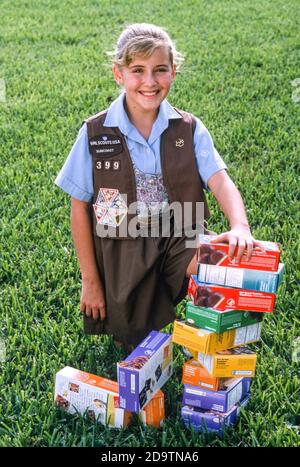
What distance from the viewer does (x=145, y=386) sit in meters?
2.41

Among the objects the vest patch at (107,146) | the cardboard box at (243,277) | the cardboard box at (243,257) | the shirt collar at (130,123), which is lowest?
the cardboard box at (243,277)

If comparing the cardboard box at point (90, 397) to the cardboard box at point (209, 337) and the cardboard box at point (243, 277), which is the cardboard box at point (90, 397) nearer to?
the cardboard box at point (209, 337)

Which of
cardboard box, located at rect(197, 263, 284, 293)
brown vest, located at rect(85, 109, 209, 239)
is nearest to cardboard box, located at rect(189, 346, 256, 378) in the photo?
cardboard box, located at rect(197, 263, 284, 293)

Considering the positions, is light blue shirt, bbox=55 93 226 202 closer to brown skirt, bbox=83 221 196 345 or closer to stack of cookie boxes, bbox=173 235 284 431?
brown skirt, bbox=83 221 196 345

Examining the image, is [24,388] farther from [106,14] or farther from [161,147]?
[106,14]

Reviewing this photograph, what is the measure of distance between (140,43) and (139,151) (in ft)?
1.35

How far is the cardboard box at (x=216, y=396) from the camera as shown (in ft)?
8.02

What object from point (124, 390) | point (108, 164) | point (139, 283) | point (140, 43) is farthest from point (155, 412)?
point (140, 43)

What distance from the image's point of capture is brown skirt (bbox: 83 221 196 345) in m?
2.81

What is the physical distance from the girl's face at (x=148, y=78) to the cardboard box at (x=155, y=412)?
1.08 meters

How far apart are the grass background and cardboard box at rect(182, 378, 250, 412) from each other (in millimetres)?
76

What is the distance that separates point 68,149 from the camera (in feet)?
15.8

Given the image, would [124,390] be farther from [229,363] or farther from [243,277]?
[243,277]

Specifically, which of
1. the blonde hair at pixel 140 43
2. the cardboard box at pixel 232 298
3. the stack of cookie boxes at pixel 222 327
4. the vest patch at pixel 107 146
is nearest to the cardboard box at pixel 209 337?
the stack of cookie boxes at pixel 222 327
